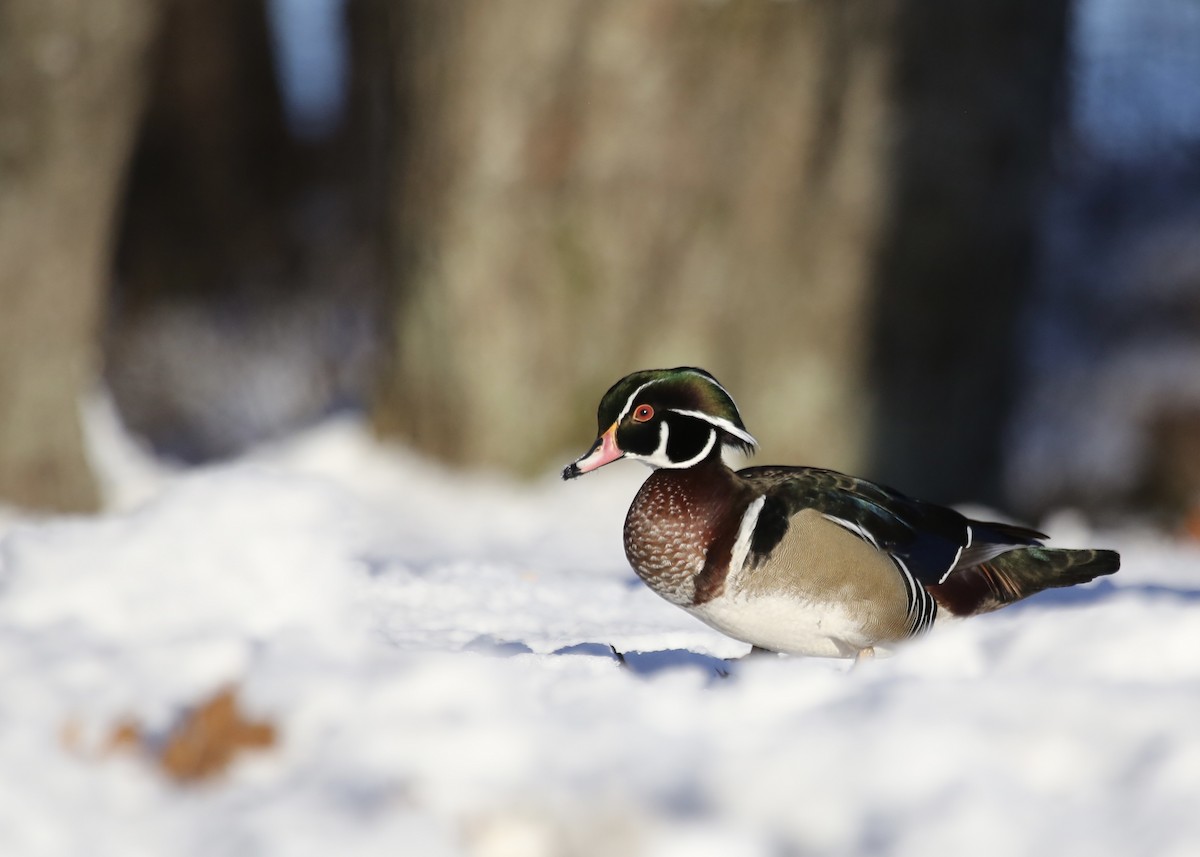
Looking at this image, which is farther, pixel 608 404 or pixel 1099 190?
pixel 1099 190

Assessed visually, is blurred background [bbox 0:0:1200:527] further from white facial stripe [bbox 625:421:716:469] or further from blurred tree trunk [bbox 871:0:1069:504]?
white facial stripe [bbox 625:421:716:469]

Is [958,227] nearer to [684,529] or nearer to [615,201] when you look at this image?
[615,201]

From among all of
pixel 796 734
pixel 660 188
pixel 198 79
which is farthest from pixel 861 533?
pixel 198 79

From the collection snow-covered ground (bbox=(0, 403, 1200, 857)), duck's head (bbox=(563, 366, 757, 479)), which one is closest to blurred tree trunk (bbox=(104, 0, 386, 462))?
duck's head (bbox=(563, 366, 757, 479))

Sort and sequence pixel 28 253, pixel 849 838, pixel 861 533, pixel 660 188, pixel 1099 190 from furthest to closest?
pixel 1099 190
pixel 660 188
pixel 28 253
pixel 861 533
pixel 849 838

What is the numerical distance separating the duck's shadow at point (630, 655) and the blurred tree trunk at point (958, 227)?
3.43 m

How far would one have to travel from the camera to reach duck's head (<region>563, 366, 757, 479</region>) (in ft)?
8.93

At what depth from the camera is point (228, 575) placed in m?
2.70

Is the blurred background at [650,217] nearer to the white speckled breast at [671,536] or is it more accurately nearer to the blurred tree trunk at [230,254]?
the blurred tree trunk at [230,254]

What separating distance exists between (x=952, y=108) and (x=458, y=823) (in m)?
4.83

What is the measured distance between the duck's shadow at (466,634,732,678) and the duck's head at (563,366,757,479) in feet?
1.09

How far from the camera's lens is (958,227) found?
19.4 ft

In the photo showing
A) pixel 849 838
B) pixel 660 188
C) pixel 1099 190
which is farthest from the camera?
pixel 1099 190

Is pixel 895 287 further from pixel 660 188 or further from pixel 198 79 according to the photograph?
pixel 198 79
